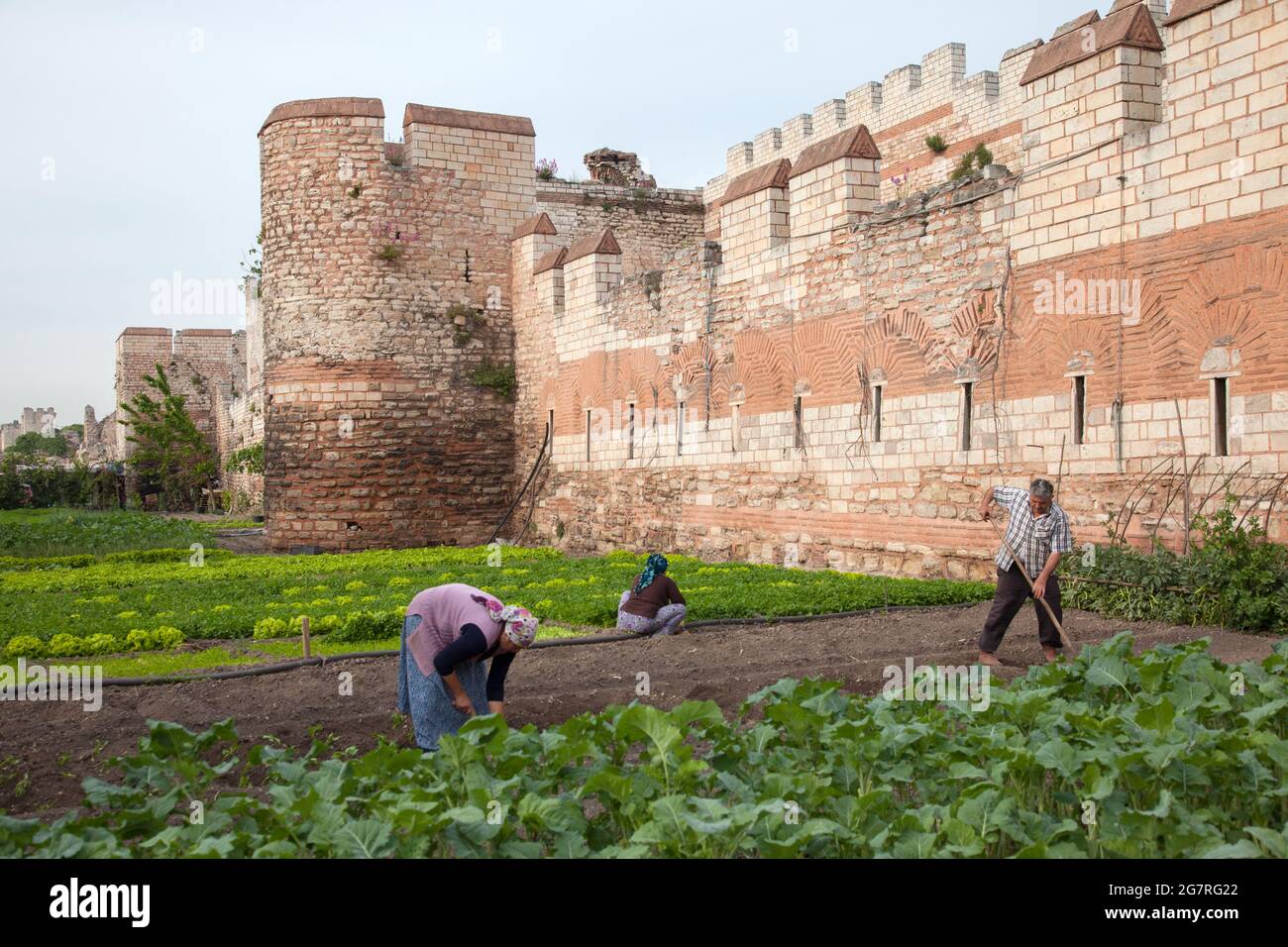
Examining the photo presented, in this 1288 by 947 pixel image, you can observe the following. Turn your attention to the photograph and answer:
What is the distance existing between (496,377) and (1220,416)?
47.3 ft

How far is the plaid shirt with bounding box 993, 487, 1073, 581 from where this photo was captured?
8.34 m

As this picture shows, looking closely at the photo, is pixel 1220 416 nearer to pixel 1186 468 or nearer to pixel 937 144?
pixel 1186 468

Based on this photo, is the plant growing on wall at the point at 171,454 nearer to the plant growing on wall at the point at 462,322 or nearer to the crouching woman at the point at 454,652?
the plant growing on wall at the point at 462,322

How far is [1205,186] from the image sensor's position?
959 cm

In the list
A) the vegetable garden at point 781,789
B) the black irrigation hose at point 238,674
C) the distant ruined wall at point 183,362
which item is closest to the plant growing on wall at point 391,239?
the black irrigation hose at point 238,674

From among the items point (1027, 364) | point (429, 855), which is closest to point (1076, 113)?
point (1027, 364)

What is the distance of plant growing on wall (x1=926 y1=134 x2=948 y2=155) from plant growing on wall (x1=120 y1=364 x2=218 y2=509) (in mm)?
25330

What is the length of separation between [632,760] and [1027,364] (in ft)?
22.9

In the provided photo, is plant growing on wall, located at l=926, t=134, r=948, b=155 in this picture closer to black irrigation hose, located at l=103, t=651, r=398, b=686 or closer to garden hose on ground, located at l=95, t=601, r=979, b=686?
garden hose on ground, located at l=95, t=601, r=979, b=686

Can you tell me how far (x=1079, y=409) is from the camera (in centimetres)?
1088

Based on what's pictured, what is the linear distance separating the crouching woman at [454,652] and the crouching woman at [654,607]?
11.4 feet

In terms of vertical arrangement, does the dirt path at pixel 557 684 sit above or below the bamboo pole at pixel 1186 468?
below

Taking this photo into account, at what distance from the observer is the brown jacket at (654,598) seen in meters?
10.2

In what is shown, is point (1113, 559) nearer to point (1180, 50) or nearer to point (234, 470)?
point (1180, 50)
